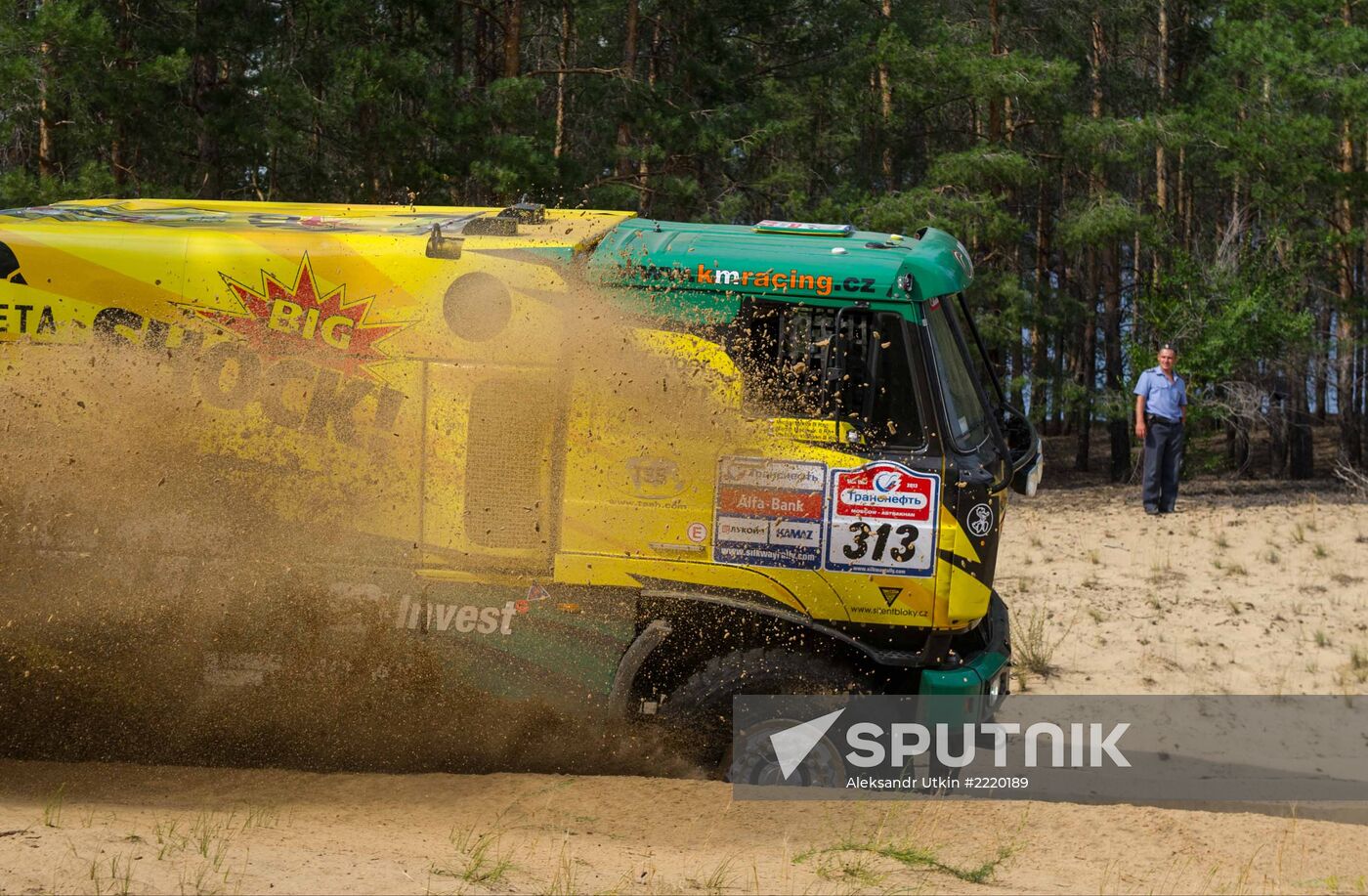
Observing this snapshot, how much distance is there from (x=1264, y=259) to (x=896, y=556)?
62.5 feet

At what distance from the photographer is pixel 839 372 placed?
644 cm

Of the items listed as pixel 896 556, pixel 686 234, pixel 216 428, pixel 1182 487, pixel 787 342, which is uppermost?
pixel 686 234

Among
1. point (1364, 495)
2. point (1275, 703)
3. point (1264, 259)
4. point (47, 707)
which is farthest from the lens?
point (1264, 259)

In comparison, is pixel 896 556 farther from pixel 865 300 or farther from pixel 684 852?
pixel 684 852

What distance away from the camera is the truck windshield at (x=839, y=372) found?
6445 mm

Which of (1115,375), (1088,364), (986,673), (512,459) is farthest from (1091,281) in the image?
(512,459)

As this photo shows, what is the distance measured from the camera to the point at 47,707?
7.05 m

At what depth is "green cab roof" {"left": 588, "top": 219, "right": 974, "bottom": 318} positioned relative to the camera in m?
6.46

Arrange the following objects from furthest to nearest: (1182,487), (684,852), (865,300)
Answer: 1. (1182,487)
2. (865,300)
3. (684,852)

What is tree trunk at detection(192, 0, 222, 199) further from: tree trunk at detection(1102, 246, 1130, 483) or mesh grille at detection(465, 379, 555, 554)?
tree trunk at detection(1102, 246, 1130, 483)

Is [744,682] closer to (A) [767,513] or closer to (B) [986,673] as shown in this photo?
(A) [767,513]

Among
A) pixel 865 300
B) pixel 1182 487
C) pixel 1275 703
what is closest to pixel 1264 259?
pixel 1182 487

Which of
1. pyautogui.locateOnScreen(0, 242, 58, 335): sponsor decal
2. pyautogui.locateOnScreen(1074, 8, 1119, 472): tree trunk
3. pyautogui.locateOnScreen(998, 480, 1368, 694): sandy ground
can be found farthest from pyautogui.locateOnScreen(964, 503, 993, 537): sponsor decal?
pyautogui.locateOnScreen(1074, 8, 1119, 472): tree trunk

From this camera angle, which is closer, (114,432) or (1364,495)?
(114,432)
